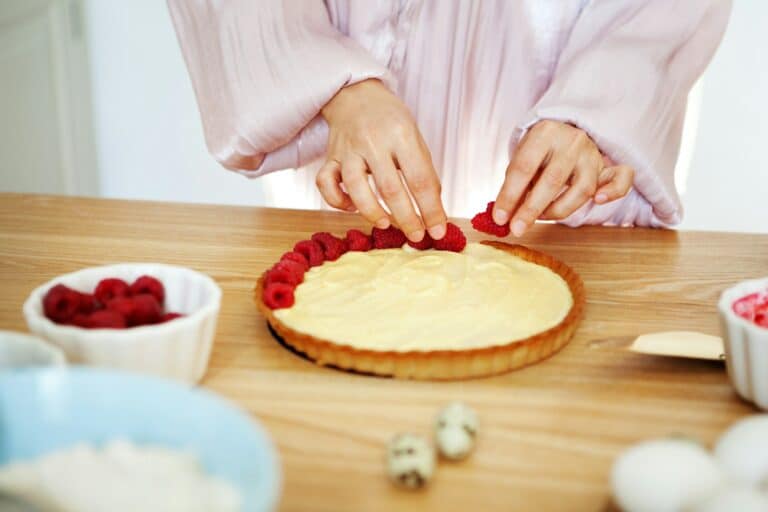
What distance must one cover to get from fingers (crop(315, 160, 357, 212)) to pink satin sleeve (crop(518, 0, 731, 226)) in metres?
0.26

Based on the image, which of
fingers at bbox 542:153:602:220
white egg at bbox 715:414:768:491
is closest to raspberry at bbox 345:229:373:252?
fingers at bbox 542:153:602:220

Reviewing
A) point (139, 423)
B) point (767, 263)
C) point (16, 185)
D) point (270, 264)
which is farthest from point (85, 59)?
point (139, 423)

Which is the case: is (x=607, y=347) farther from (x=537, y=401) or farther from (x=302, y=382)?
(x=302, y=382)

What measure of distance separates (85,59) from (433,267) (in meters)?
2.23

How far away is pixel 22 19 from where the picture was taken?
2.54m

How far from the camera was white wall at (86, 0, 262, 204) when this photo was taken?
9.13ft

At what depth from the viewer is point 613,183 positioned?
1067 mm

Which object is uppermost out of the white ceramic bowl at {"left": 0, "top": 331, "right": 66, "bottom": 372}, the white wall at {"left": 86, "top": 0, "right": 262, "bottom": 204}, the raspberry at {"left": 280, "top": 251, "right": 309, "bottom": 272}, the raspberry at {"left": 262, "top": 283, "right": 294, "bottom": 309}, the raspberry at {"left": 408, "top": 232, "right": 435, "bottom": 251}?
the white ceramic bowl at {"left": 0, "top": 331, "right": 66, "bottom": 372}

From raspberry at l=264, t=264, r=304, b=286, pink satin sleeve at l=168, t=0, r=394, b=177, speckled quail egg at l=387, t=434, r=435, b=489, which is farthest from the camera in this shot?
pink satin sleeve at l=168, t=0, r=394, b=177

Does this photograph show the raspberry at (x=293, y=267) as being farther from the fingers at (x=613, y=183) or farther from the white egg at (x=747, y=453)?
the white egg at (x=747, y=453)

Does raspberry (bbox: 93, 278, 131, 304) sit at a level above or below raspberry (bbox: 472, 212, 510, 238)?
above

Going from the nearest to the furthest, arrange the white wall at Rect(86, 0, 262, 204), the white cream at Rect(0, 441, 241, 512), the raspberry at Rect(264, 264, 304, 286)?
the white cream at Rect(0, 441, 241, 512), the raspberry at Rect(264, 264, 304, 286), the white wall at Rect(86, 0, 262, 204)

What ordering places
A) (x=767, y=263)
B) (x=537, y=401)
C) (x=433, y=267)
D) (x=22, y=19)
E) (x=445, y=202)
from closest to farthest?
(x=537, y=401)
(x=433, y=267)
(x=767, y=263)
(x=445, y=202)
(x=22, y=19)

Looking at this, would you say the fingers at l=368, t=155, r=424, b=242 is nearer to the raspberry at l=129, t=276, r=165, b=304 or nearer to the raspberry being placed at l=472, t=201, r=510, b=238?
the raspberry being placed at l=472, t=201, r=510, b=238
